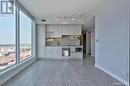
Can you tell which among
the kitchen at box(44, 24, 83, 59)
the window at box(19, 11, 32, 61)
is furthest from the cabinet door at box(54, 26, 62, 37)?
the window at box(19, 11, 32, 61)

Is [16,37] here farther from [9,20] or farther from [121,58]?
[121,58]

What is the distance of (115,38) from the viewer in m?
4.76

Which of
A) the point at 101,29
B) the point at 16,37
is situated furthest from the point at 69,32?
the point at 16,37

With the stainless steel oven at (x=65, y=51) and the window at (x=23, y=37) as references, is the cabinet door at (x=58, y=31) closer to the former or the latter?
the stainless steel oven at (x=65, y=51)

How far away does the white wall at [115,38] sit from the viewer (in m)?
4.07

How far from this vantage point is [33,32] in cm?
1010

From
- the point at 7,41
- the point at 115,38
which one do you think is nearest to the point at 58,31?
the point at 7,41

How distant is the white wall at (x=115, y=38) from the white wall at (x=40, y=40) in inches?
199

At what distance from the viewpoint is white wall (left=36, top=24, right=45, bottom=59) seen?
34.6 feet

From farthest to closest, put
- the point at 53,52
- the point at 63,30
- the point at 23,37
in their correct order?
1. the point at 63,30
2. the point at 53,52
3. the point at 23,37

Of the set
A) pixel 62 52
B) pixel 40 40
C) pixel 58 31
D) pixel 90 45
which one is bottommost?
pixel 62 52

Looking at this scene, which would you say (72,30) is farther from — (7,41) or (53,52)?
(7,41)

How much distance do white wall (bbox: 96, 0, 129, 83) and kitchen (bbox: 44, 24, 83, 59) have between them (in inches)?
170

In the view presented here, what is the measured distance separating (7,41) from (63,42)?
6369mm
